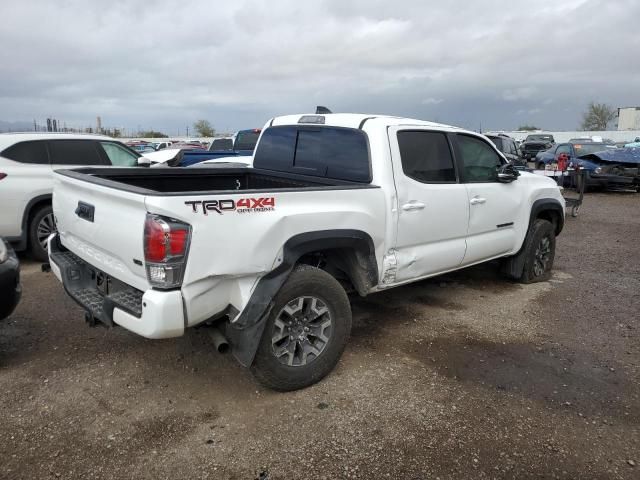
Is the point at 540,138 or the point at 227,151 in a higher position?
the point at 540,138

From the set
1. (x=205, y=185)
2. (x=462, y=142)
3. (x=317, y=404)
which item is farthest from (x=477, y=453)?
(x=205, y=185)

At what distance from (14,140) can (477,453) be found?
6787mm

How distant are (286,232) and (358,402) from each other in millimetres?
1256

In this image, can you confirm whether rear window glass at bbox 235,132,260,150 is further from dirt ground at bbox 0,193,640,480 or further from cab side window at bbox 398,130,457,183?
cab side window at bbox 398,130,457,183

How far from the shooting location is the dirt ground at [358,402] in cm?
281

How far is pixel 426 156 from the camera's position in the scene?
4.40m

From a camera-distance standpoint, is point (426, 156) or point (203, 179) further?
point (203, 179)

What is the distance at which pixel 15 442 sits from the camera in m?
2.93

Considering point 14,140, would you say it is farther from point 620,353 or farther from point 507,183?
point 620,353

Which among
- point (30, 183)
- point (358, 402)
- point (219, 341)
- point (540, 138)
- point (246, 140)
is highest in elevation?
point (246, 140)

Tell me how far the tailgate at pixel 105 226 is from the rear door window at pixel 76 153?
359 centimetres

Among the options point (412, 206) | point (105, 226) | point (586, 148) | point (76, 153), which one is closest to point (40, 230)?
point (76, 153)

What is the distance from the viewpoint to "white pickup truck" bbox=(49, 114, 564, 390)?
2898 millimetres

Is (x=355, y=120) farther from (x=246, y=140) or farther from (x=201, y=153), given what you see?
(x=246, y=140)
